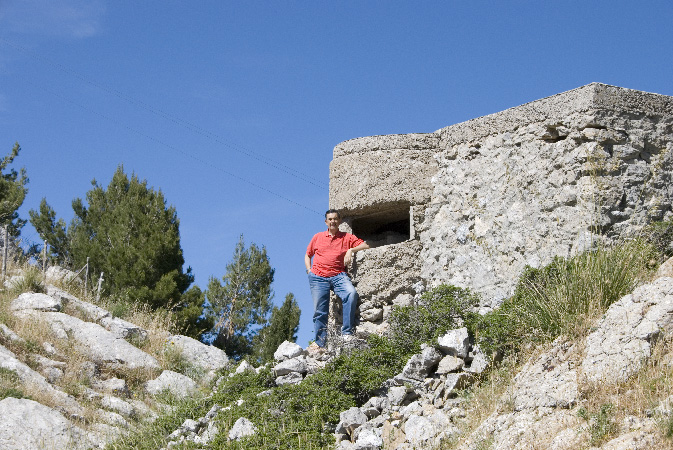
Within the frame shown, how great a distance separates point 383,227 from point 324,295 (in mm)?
1680

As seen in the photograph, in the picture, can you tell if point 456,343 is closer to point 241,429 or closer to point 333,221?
point 241,429

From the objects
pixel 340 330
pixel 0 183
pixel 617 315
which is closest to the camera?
pixel 617 315

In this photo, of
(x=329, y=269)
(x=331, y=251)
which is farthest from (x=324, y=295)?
(x=331, y=251)

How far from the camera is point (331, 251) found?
399 inches

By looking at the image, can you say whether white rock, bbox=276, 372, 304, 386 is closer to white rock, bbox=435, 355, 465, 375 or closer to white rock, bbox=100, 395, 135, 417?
white rock, bbox=435, 355, 465, 375

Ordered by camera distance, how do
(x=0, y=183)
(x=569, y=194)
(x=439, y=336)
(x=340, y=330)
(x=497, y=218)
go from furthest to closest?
(x=0, y=183) → (x=340, y=330) → (x=497, y=218) → (x=569, y=194) → (x=439, y=336)

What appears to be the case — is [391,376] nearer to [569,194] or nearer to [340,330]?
[340,330]

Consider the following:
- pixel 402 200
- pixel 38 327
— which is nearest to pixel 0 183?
pixel 38 327

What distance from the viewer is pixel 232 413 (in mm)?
8555

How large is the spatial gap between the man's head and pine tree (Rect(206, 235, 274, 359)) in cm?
864

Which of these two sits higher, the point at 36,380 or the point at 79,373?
the point at 79,373

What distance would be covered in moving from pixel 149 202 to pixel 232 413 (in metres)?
11.4

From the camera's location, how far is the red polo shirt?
10.1m

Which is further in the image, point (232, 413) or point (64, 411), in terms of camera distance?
point (64, 411)
